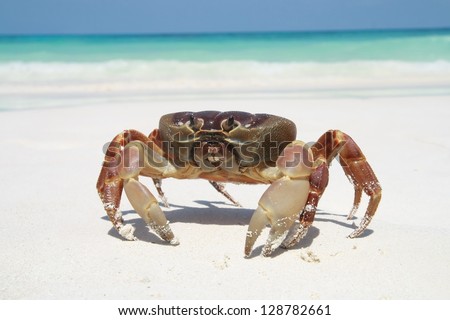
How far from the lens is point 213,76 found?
23.1m

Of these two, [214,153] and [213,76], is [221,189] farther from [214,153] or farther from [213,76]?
[213,76]

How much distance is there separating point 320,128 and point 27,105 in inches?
293

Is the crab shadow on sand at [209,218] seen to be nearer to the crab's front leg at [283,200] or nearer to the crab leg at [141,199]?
the crab leg at [141,199]

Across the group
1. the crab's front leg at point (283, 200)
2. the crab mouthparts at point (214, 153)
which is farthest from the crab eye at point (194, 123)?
the crab's front leg at point (283, 200)

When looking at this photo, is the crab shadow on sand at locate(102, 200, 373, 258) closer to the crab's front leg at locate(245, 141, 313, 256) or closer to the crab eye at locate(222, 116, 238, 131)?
the crab's front leg at locate(245, 141, 313, 256)

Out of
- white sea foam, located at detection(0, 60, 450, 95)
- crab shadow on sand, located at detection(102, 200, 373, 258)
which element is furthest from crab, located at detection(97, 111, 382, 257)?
white sea foam, located at detection(0, 60, 450, 95)

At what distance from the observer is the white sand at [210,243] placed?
3283mm

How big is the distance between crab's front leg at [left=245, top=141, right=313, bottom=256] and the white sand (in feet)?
0.69

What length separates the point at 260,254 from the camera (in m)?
3.73

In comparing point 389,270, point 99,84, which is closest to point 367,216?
point 389,270

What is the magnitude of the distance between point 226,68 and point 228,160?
21553 millimetres

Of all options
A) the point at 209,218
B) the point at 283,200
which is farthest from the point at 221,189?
the point at 283,200

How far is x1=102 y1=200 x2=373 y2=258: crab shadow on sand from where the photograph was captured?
4.17 m

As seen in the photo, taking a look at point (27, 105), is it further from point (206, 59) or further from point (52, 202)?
point (206, 59)
